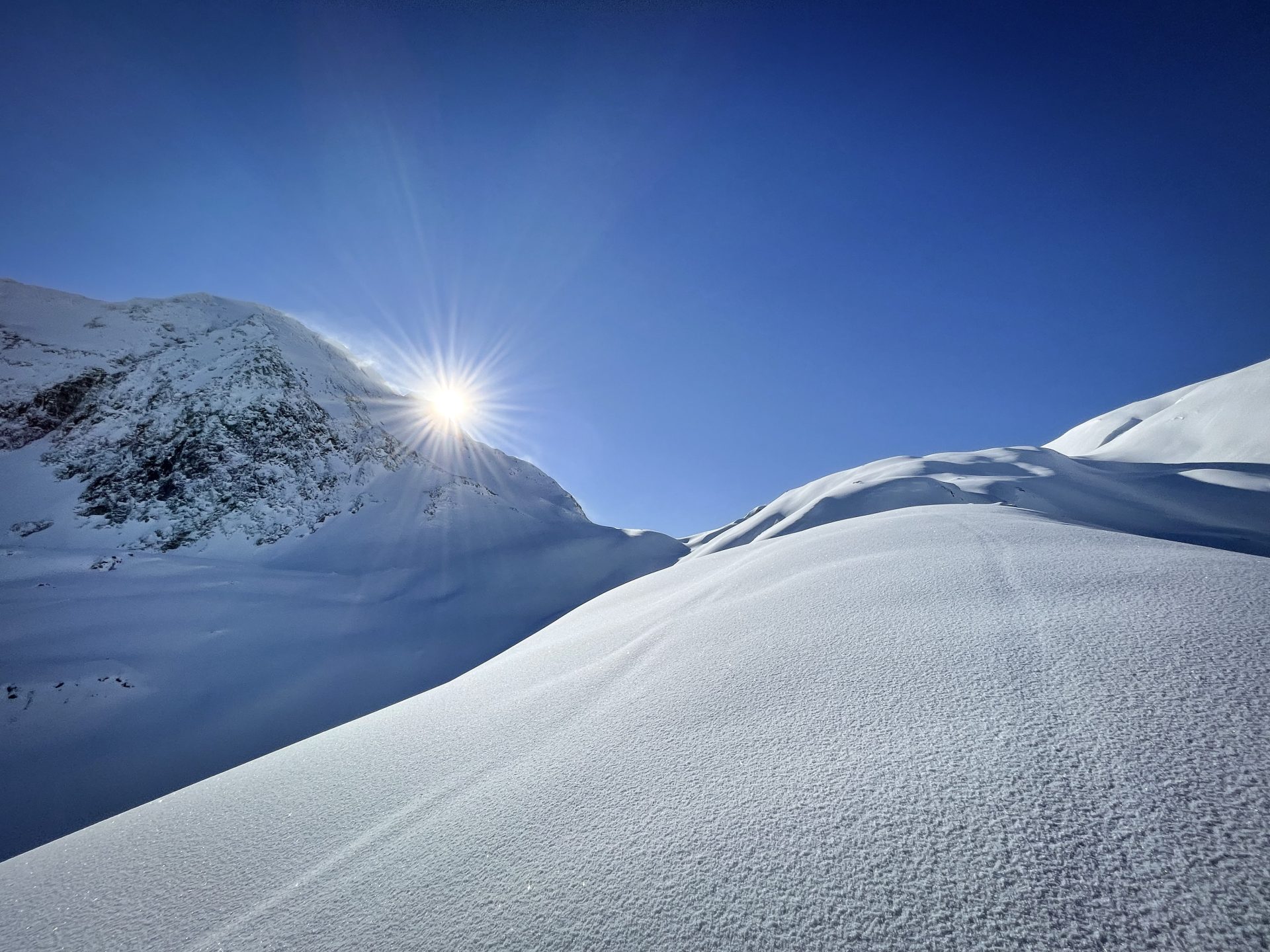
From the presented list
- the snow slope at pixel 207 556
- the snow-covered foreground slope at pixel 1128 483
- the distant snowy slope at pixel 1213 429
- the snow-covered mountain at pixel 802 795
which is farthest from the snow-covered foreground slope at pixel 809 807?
the distant snowy slope at pixel 1213 429

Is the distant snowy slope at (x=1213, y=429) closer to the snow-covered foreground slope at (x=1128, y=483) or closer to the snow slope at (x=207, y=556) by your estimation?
the snow-covered foreground slope at (x=1128, y=483)

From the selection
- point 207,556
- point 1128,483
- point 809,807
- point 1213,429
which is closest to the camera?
point 809,807

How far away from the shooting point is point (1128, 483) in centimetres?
2753

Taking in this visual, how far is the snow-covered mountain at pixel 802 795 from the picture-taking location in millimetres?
1186

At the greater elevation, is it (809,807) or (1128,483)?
(809,807)

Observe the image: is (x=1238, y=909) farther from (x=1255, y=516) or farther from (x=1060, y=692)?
(x=1255, y=516)

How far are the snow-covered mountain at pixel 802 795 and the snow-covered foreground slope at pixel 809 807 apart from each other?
0.01 m

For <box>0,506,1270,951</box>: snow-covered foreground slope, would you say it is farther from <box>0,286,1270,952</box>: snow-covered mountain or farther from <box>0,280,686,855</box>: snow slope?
<box>0,280,686,855</box>: snow slope

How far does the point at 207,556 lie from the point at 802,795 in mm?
16761

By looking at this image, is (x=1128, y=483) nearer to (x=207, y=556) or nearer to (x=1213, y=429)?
(x=1213, y=429)

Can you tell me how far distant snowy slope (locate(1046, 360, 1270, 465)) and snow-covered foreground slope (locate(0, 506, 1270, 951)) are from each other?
4594 cm

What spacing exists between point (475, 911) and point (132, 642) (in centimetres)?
1212

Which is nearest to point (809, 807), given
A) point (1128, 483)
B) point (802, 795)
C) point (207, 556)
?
point (802, 795)

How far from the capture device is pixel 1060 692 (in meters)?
1.84
